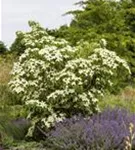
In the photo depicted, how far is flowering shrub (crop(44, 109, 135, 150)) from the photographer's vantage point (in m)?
7.74

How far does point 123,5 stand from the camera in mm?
24578

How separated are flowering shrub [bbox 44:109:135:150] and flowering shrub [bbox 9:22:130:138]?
0.51m

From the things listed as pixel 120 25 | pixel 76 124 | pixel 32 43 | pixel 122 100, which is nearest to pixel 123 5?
pixel 120 25

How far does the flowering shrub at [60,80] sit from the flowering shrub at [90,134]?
1.66ft

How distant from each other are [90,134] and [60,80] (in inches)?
61.3

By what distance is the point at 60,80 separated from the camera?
30.0 feet

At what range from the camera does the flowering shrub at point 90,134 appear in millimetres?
7738

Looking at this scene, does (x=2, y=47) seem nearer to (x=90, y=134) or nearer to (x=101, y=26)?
(x=101, y=26)

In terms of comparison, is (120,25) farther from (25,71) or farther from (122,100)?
(25,71)

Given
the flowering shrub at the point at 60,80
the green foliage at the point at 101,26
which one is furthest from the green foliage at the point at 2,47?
the flowering shrub at the point at 60,80

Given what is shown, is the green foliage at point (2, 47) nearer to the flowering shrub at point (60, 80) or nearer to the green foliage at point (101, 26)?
the green foliage at point (101, 26)

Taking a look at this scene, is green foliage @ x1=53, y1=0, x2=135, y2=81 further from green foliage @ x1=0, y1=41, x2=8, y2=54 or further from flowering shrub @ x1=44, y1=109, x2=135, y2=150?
flowering shrub @ x1=44, y1=109, x2=135, y2=150

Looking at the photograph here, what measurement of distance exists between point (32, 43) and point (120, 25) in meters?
10.4

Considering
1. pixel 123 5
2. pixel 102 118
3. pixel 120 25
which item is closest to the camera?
pixel 102 118
